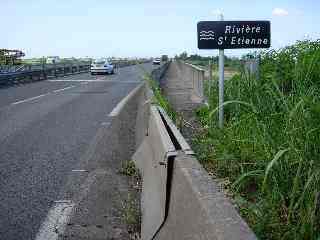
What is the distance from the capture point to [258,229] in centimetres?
325

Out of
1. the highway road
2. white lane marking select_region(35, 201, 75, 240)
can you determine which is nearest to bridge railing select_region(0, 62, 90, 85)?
the highway road

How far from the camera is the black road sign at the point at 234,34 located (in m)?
8.04

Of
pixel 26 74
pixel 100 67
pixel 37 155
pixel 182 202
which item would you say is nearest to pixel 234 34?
pixel 37 155

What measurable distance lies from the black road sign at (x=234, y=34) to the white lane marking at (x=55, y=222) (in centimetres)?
403

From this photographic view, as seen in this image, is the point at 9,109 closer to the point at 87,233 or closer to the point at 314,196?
the point at 87,233

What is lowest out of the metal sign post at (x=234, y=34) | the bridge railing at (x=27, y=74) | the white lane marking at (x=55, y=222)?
the white lane marking at (x=55, y=222)

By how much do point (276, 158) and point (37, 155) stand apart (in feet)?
17.4

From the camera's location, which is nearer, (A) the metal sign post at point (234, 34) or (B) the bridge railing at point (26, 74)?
(A) the metal sign post at point (234, 34)

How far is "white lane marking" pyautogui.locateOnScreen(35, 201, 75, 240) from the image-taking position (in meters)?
4.22

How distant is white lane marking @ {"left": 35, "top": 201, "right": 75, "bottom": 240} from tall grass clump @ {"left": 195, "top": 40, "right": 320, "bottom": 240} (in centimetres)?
156

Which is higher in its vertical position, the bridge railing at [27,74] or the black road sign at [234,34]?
the black road sign at [234,34]

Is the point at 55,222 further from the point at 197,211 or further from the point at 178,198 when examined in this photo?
the point at 197,211

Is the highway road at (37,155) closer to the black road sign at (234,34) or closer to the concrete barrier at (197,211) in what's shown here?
the concrete barrier at (197,211)

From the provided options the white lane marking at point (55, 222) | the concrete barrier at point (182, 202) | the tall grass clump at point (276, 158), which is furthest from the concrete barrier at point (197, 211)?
the white lane marking at point (55, 222)
